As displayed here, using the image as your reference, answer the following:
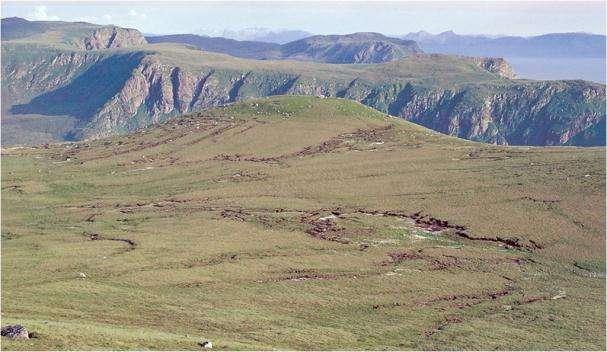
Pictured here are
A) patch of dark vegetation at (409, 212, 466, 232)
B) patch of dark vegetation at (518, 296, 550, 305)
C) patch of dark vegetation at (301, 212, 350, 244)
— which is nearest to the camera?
patch of dark vegetation at (518, 296, 550, 305)

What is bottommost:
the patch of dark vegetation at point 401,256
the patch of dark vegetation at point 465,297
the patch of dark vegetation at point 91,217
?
the patch of dark vegetation at point 91,217

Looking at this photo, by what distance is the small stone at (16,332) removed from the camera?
1996 inches

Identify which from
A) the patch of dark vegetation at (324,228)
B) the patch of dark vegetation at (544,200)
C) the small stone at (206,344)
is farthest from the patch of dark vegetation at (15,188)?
the small stone at (206,344)

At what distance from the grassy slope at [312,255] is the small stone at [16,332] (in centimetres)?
91

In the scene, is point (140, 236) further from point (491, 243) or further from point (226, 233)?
point (491, 243)

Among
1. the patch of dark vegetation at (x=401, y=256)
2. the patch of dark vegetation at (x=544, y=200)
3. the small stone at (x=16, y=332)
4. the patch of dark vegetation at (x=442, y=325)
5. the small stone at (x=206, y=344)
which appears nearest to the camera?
the small stone at (x=16, y=332)

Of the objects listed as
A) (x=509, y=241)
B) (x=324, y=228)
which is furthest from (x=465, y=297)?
(x=324, y=228)

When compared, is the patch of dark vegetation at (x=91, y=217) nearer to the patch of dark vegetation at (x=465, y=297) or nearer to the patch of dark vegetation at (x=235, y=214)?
the patch of dark vegetation at (x=235, y=214)

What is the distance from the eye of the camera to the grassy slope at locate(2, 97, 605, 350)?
69312 millimetres

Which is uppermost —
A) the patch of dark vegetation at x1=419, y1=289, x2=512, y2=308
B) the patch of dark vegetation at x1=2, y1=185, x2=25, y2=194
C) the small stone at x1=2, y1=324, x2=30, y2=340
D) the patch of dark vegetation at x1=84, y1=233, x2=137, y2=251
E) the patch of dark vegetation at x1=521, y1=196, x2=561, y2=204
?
the small stone at x1=2, y1=324, x2=30, y2=340

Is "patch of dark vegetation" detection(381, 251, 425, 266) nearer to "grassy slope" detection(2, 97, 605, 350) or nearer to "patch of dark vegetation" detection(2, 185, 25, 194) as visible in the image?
"grassy slope" detection(2, 97, 605, 350)

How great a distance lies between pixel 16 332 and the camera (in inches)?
2013

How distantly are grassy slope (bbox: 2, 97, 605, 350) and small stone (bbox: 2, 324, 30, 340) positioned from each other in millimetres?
912

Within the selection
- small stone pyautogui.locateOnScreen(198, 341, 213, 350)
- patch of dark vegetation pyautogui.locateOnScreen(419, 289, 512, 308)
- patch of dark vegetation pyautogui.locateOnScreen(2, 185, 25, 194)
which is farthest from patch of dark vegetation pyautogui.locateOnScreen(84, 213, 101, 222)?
small stone pyautogui.locateOnScreen(198, 341, 213, 350)
